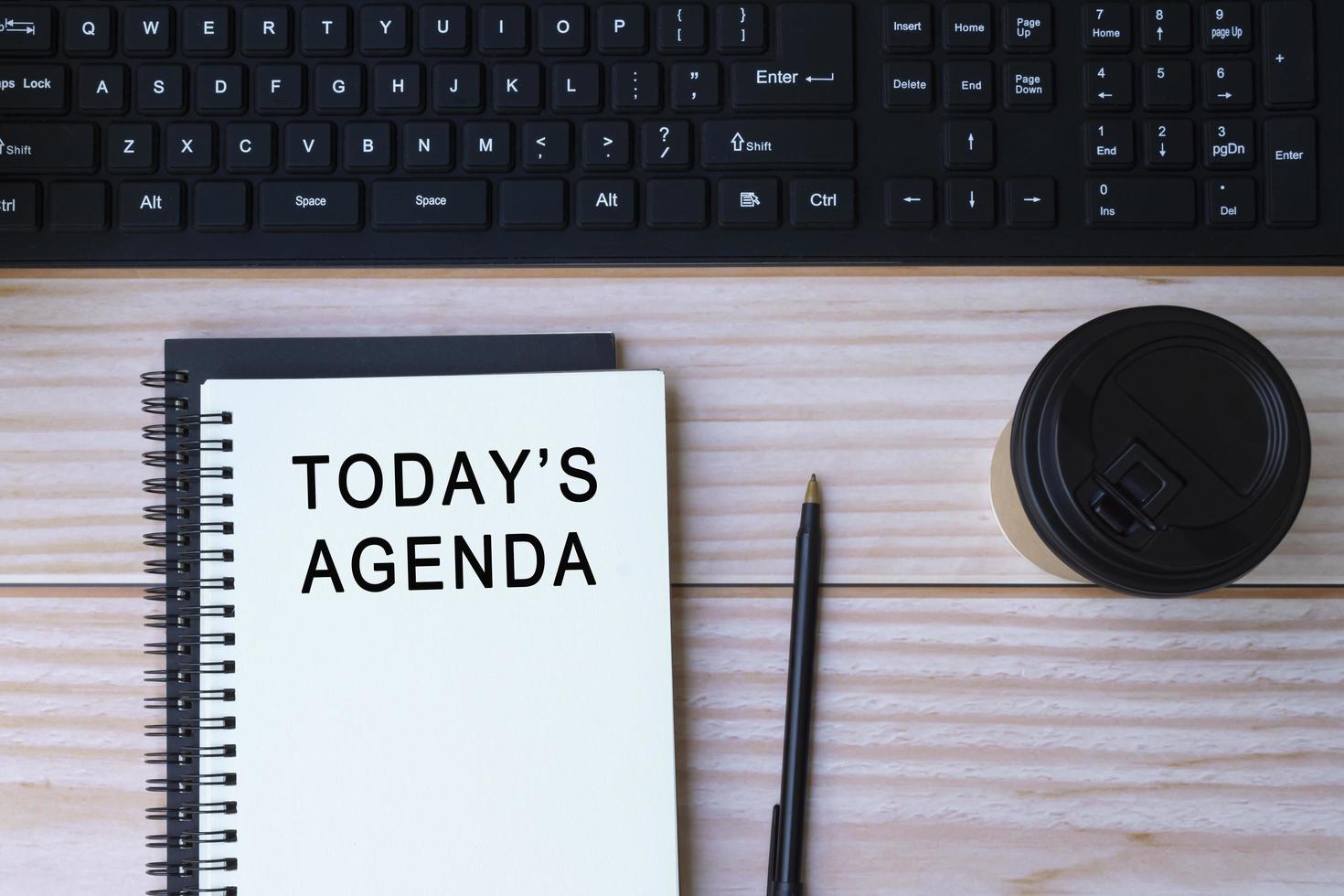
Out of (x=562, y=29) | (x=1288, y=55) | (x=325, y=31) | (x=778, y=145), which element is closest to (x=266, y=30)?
(x=325, y=31)

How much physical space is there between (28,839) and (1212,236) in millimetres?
587

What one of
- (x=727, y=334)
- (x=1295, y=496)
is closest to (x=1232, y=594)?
(x=1295, y=496)

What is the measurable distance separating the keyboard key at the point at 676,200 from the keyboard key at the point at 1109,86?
17 centimetres

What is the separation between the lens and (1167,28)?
17.0 inches

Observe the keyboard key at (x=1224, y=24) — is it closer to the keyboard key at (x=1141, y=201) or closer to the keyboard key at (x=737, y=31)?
the keyboard key at (x=1141, y=201)

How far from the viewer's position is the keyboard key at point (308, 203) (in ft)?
1.41

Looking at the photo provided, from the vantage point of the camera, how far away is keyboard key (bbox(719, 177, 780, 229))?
1.42 feet

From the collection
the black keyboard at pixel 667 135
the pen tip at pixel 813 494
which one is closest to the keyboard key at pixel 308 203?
the black keyboard at pixel 667 135

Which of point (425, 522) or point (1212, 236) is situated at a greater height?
point (1212, 236)

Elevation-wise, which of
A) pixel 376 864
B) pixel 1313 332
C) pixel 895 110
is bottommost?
pixel 376 864

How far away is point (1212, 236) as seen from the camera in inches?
17.0

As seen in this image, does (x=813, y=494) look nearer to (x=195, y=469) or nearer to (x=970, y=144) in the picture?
(x=970, y=144)

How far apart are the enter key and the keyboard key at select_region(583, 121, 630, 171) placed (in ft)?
0.17

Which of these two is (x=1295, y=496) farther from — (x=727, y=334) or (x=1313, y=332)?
(x=727, y=334)
